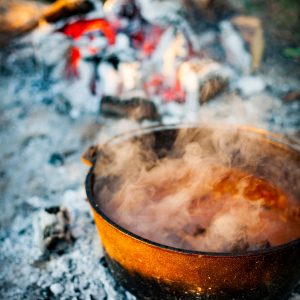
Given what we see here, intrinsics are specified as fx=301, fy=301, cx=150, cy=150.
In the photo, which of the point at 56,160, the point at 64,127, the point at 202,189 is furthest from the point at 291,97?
the point at 56,160

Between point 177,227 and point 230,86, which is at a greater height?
point 177,227

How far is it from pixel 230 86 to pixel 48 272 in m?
3.92

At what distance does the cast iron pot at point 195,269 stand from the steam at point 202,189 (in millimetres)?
302

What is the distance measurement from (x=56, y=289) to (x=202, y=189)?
4.21ft

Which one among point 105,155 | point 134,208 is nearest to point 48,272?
point 134,208

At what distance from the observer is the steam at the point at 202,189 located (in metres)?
2.00

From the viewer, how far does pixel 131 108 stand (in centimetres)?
411

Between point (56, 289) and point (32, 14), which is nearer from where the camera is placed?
point (56, 289)

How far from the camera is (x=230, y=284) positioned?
144 cm

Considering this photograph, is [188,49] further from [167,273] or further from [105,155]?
[167,273]

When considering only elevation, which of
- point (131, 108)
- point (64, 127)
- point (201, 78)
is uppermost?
point (201, 78)

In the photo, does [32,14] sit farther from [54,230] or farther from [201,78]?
[54,230]

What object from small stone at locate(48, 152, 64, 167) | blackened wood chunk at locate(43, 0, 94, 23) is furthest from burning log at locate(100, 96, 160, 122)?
blackened wood chunk at locate(43, 0, 94, 23)

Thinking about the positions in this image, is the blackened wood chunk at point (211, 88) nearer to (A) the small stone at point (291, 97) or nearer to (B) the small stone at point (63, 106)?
(A) the small stone at point (291, 97)
